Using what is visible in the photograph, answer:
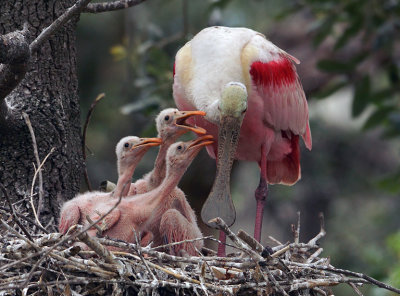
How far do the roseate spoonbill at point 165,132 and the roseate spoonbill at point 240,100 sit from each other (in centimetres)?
17

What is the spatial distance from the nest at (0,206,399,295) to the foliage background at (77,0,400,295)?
1844 millimetres

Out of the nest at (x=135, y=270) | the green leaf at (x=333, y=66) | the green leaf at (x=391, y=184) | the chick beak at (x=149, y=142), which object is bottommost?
the nest at (x=135, y=270)

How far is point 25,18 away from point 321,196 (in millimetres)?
13427

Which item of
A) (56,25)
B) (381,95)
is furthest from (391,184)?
(56,25)

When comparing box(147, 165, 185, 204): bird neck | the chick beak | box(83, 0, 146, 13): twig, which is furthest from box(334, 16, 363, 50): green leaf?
box(83, 0, 146, 13): twig

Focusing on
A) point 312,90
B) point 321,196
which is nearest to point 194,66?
point 312,90

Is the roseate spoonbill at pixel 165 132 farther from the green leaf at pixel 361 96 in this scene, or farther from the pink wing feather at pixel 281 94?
the green leaf at pixel 361 96

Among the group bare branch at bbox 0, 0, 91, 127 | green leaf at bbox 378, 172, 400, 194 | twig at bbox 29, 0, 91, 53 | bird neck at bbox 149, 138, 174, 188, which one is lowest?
green leaf at bbox 378, 172, 400, 194

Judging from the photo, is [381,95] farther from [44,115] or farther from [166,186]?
[44,115]

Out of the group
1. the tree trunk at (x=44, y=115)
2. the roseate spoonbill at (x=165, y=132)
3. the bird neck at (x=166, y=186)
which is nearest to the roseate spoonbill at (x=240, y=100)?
the roseate spoonbill at (x=165, y=132)

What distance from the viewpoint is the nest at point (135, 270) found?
16.6ft

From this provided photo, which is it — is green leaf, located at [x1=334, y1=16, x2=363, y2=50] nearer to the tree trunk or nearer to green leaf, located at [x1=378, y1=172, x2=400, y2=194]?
green leaf, located at [x1=378, y1=172, x2=400, y2=194]

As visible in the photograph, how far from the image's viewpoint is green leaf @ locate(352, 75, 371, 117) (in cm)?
934

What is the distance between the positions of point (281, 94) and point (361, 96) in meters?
2.27
